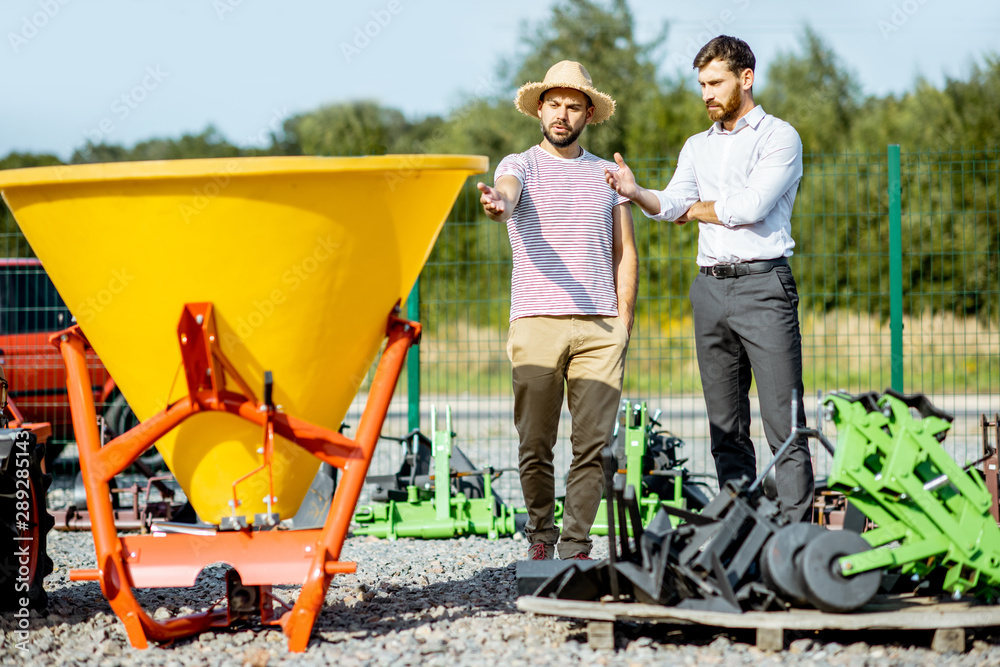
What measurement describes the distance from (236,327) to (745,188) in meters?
2.34

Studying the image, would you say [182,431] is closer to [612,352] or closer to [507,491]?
[612,352]

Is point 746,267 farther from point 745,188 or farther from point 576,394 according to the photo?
point 576,394

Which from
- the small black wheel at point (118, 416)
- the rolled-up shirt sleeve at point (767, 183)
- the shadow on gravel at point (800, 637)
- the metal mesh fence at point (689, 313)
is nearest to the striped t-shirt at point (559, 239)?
the rolled-up shirt sleeve at point (767, 183)

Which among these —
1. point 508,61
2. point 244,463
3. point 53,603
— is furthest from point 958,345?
point 508,61

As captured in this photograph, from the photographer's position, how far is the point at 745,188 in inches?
164

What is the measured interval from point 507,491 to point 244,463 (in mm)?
4518

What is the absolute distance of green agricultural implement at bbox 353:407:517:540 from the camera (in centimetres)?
568

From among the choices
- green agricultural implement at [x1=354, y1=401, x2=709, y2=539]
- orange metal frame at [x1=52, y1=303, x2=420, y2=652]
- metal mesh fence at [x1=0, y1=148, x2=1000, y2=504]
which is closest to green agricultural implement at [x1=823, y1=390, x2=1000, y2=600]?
orange metal frame at [x1=52, y1=303, x2=420, y2=652]

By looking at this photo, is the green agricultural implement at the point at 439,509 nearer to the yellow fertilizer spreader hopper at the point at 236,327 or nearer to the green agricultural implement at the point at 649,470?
the green agricultural implement at the point at 649,470

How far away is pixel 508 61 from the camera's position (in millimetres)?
33188

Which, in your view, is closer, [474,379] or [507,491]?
[507,491]

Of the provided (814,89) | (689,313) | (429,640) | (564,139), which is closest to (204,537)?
(429,640)

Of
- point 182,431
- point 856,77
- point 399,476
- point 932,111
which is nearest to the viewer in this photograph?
point 182,431

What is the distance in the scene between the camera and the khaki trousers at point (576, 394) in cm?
423
